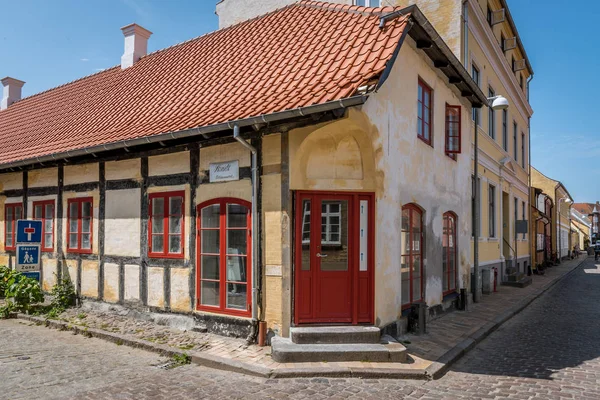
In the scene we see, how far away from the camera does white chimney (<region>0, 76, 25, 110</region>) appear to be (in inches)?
715

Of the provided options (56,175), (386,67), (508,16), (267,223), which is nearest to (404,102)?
(386,67)

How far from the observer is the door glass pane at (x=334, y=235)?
23.4ft

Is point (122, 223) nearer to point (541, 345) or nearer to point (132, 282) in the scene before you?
point (132, 282)

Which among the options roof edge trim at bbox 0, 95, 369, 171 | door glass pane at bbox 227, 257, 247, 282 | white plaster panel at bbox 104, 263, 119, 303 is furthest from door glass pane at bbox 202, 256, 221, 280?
white plaster panel at bbox 104, 263, 119, 303

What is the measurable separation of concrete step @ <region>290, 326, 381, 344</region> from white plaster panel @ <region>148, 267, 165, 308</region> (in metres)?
2.93

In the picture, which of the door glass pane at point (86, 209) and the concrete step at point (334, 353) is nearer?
the concrete step at point (334, 353)

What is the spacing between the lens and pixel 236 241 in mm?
7582

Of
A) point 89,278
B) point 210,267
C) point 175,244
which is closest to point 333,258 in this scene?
point 210,267

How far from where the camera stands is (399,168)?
7965 mm

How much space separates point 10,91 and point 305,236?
16646 mm

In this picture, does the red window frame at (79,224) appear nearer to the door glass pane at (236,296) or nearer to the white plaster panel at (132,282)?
the white plaster panel at (132,282)

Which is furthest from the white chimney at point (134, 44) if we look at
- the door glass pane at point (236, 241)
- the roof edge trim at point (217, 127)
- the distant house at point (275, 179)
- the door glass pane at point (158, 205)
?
the door glass pane at point (236, 241)

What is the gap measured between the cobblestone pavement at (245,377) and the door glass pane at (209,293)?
1.27 m

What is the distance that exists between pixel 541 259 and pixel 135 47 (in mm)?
24990
